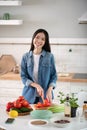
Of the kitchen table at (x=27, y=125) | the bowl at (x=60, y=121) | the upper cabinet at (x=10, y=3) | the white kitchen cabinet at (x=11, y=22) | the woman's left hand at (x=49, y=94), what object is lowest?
the kitchen table at (x=27, y=125)

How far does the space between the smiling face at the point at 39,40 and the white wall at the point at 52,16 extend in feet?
4.89

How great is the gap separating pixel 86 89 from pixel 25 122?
192cm

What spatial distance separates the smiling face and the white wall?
1.49 m

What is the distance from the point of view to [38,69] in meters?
3.29

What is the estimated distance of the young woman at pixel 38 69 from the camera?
10.5 feet

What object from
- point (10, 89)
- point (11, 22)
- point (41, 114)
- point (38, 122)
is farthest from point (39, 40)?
point (11, 22)

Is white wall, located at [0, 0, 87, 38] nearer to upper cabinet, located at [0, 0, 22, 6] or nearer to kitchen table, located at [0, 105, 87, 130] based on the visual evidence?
upper cabinet, located at [0, 0, 22, 6]

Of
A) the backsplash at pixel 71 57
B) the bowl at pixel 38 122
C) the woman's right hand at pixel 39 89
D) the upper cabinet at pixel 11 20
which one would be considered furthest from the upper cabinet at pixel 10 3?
the bowl at pixel 38 122

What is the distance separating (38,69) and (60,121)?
40.7 inches

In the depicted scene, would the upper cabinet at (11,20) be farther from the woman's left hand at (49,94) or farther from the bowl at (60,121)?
the bowl at (60,121)

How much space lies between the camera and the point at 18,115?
2.54m

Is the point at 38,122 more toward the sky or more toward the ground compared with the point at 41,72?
more toward the ground

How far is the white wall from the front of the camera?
461cm

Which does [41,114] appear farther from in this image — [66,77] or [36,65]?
[66,77]
